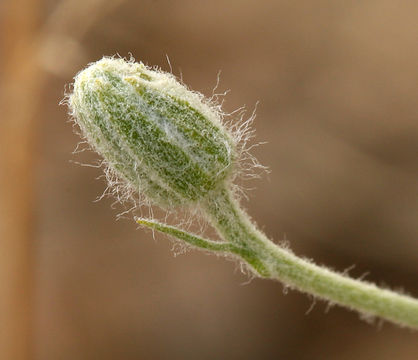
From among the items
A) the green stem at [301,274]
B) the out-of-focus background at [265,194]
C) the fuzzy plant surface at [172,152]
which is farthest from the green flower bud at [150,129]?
the out-of-focus background at [265,194]

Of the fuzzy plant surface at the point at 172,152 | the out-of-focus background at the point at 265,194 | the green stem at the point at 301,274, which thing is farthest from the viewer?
the out-of-focus background at the point at 265,194

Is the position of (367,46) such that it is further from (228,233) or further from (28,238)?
(228,233)

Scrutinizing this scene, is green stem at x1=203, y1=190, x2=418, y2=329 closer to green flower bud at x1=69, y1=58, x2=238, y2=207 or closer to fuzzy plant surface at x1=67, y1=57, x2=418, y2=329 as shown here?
fuzzy plant surface at x1=67, y1=57, x2=418, y2=329

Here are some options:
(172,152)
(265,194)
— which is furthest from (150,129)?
(265,194)

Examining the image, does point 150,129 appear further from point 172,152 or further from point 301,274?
point 301,274

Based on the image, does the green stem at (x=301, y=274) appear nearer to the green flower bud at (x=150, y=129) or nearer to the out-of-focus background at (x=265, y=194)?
the green flower bud at (x=150, y=129)

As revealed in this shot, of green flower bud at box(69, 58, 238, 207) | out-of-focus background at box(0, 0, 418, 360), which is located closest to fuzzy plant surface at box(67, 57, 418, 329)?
green flower bud at box(69, 58, 238, 207)

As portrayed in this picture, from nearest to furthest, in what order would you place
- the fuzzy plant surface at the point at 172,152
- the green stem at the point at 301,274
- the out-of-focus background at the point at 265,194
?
1. the green stem at the point at 301,274
2. the fuzzy plant surface at the point at 172,152
3. the out-of-focus background at the point at 265,194

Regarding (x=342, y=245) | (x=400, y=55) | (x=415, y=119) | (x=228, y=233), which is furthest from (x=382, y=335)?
(x=228, y=233)
